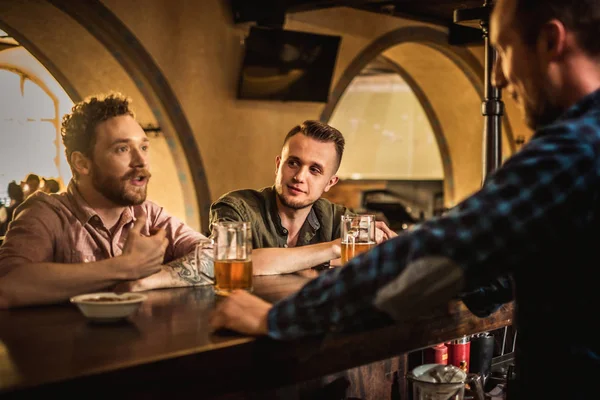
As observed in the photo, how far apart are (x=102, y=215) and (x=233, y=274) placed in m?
0.64

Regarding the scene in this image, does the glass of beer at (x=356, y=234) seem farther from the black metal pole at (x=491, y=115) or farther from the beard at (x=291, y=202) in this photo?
the black metal pole at (x=491, y=115)

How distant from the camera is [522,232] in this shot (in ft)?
3.63

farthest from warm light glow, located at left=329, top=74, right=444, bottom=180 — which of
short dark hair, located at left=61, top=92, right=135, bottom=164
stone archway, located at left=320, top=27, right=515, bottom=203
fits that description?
short dark hair, located at left=61, top=92, right=135, bottom=164

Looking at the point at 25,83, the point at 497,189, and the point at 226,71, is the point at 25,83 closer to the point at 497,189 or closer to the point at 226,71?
the point at 226,71

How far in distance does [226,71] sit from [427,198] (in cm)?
506

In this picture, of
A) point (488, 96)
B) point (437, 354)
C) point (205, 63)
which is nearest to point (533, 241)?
point (437, 354)

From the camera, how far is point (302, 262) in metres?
2.41

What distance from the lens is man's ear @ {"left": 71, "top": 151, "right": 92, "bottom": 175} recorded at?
7.39 ft

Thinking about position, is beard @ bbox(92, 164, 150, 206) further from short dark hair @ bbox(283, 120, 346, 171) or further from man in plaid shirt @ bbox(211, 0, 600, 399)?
man in plaid shirt @ bbox(211, 0, 600, 399)

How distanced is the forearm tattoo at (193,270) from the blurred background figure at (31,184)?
14.8 feet

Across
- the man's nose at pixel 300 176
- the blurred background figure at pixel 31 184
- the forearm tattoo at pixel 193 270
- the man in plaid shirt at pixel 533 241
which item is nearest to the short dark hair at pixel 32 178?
the blurred background figure at pixel 31 184

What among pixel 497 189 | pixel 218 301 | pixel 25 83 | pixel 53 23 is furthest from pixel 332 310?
pixel 25 83

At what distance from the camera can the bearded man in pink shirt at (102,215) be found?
6.41 feet

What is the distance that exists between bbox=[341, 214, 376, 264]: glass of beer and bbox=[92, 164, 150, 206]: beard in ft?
2.11
